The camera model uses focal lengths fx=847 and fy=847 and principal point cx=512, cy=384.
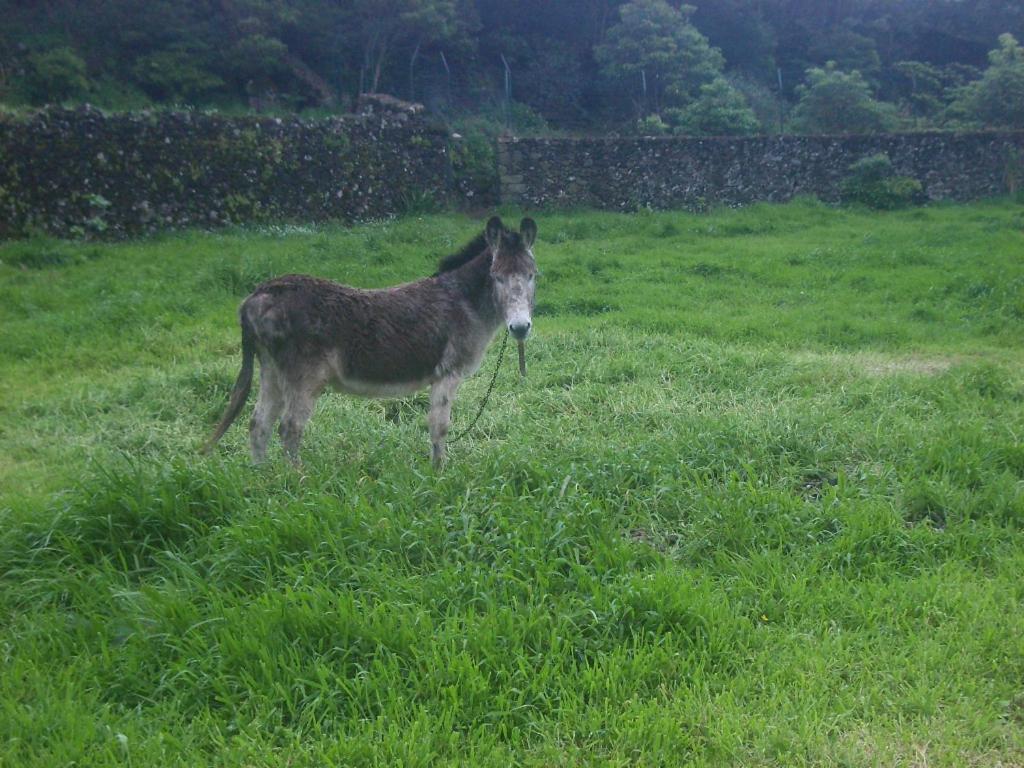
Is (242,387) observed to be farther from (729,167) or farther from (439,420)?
(729,167)

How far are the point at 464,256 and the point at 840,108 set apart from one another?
19.8m

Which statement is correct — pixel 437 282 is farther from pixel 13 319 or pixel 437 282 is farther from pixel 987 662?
pixel 13 319

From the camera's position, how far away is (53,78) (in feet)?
60.6

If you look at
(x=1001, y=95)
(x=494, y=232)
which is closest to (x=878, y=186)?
(x=1001, y=95)

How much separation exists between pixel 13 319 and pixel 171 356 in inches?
91.6

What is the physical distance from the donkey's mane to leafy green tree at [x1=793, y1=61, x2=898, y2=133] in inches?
766

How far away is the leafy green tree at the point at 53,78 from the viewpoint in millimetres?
18453

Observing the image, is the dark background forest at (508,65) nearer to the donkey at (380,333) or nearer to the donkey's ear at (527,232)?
the donkey at (380,333)

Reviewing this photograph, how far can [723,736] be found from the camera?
3.16m

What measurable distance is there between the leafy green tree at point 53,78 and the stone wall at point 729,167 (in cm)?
948

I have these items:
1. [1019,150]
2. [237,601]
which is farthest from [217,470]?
[1019,150]

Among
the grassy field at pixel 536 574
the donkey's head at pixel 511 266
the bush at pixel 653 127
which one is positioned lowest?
the grassy field at pixel 536 574

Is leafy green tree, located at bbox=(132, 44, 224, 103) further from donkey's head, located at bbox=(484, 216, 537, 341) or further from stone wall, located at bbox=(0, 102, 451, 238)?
donkey's head, located at bbox=(484, 216, 537, 341)

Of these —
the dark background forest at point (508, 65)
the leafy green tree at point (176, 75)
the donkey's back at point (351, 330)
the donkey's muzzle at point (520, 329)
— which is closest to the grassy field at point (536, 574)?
the donkey's back at point (351, 330)
